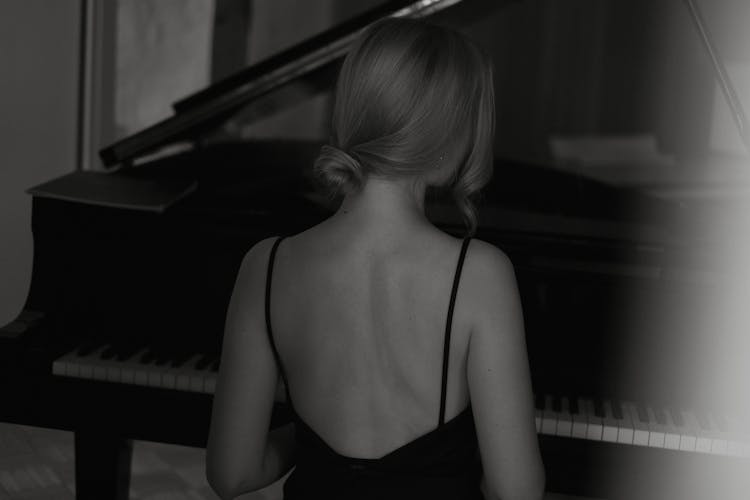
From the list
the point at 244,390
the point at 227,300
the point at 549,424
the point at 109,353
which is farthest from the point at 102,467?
the point at 549,424

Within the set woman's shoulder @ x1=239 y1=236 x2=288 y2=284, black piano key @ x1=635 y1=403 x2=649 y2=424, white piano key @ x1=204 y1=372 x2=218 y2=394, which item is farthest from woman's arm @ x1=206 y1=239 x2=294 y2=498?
black piano key @ x1=635 y1=403 x2=649 y2=424

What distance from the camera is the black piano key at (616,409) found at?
1977mm

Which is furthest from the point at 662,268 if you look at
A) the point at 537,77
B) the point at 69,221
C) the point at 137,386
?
the point at 537,77

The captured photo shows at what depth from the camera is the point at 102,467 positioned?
7.66 ft

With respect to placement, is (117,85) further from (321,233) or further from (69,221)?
(321,233)

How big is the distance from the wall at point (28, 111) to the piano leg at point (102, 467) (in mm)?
1798

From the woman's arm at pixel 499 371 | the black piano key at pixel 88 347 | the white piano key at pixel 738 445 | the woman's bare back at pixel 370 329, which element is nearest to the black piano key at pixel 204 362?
the black piano key at pixel 88 347

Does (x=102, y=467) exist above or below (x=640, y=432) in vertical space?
below

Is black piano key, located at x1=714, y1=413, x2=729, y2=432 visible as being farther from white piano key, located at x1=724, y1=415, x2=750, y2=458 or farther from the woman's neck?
the woman's neck

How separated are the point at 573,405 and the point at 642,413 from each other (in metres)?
0.15

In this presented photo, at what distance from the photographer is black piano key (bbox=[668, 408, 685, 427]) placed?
6.36 feet

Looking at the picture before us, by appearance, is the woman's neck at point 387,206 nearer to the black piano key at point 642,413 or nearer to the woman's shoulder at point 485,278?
the woman's shoulder at point 485,278

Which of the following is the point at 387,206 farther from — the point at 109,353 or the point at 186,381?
the point at 109,353

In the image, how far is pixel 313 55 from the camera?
8.02ft
